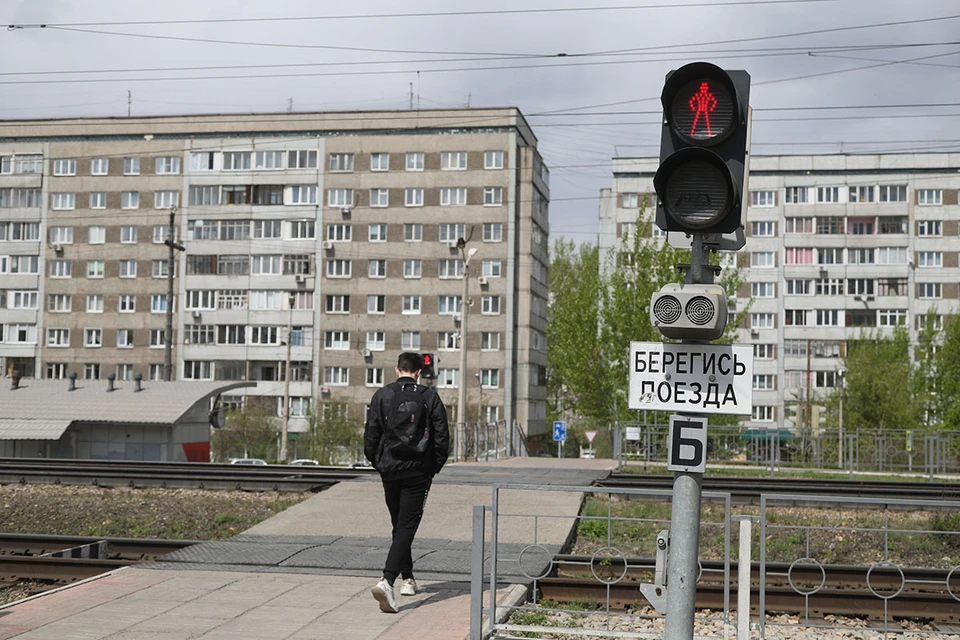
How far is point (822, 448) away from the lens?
31031 millimetres

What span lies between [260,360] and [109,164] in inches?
761

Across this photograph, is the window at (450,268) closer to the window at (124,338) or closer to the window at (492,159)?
the window at (492,159)

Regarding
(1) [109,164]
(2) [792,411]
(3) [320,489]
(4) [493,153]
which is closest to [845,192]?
(2) [792,411]

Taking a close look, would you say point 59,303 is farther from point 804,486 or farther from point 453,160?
point 804,486

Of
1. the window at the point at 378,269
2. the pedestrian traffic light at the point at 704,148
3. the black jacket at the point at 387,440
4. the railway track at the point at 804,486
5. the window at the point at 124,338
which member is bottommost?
the railway track at the point at 804,486

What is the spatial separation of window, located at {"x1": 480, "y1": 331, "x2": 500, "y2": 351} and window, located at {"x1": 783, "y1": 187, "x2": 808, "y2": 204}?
26971 millimetres

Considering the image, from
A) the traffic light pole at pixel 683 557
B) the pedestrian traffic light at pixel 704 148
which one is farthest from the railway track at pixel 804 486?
the pedestrian traffic light at pixel 704 148

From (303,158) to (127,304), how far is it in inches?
683

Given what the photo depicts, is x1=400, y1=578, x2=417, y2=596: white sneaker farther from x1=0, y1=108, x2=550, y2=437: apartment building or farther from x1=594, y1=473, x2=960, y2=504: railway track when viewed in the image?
x1=0, y1=108, x2=550, y2=437: apartment building

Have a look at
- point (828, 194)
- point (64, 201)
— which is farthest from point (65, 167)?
point (828, 194)

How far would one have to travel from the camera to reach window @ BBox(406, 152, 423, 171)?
254ft

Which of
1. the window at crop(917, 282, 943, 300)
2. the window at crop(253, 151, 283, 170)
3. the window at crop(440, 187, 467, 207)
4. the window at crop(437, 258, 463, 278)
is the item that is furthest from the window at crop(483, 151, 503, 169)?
the window at crop(917, 282, 943, 300)

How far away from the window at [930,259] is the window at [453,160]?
1427 inches

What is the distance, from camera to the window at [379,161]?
78062mm
